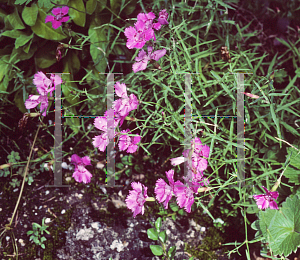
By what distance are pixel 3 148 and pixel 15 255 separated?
0.59 metres

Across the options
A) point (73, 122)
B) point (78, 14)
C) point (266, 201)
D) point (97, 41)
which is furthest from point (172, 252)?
point (78, 14)

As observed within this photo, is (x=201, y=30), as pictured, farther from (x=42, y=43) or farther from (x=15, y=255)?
(x=15, y=255)

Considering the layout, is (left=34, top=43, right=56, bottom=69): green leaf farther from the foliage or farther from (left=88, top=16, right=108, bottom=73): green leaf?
the foliage

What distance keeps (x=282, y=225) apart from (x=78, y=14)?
1.31 m

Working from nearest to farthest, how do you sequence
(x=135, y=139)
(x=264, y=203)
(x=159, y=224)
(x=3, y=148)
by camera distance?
1. (x=264, y=203)
2. (x=135, y=139)
3. (x=159, y=224)
4. (x=3, y=148)

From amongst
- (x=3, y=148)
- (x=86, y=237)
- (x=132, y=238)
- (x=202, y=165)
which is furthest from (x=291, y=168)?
(x=3, y=148)

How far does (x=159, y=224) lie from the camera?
136cm

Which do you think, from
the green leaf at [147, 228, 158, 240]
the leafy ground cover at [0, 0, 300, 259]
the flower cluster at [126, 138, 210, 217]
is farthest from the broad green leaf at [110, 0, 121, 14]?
the green leaf at [147, 228, 158, 240]

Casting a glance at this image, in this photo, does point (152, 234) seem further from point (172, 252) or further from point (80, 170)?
point (80, 170)

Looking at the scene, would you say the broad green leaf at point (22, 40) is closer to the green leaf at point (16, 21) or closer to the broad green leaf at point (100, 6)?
the green leaf at point (16, 21)

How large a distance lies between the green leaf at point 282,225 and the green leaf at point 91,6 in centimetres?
119

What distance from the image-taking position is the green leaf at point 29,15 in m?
1.37

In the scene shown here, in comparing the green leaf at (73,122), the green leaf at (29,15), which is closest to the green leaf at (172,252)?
the green leaf at (73,122)

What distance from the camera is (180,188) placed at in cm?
112
